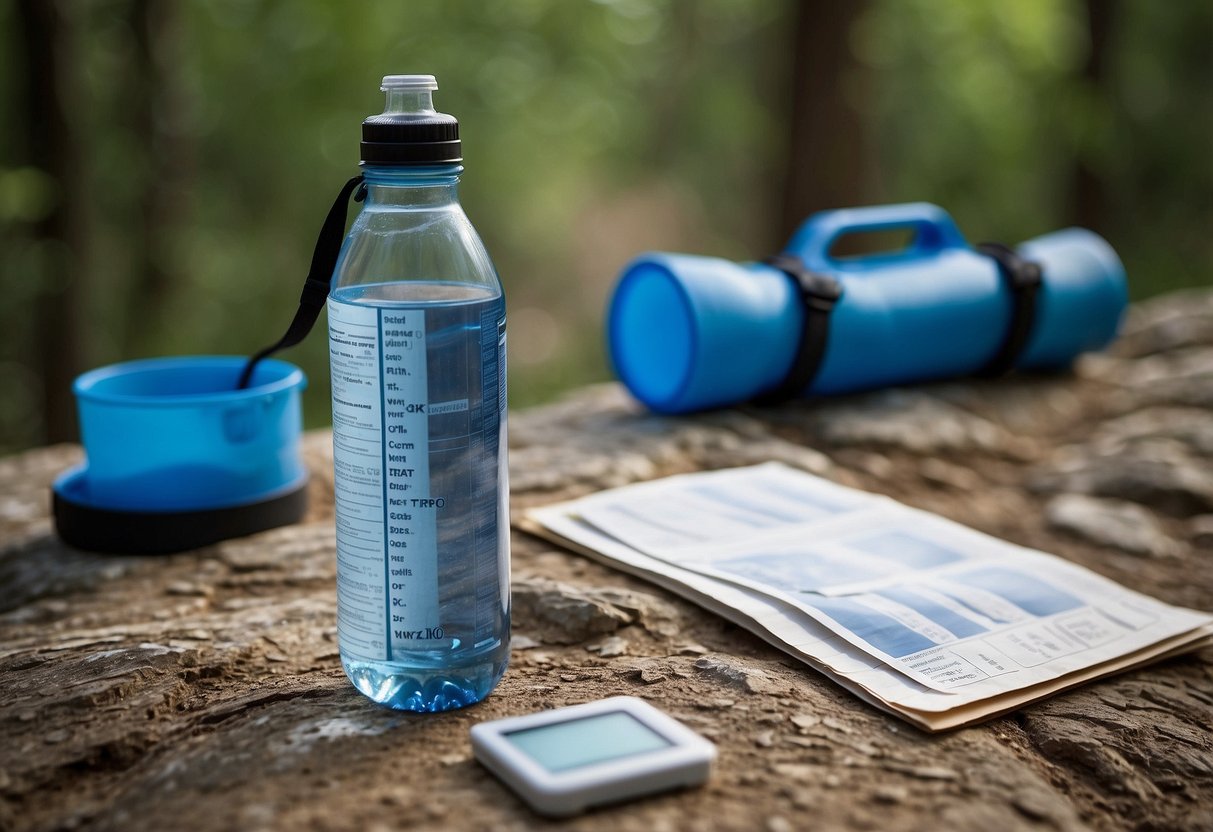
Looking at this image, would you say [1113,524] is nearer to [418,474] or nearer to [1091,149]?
[418,474]

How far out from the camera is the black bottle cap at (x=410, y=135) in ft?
3.45

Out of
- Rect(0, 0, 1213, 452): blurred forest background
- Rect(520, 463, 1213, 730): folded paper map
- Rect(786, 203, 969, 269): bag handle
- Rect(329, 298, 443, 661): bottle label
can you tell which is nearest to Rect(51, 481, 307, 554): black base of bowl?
Rect(520, 463, 1213, 730): folded paper map

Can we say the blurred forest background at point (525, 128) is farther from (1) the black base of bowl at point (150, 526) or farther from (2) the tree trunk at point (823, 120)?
(1) the black base of bowl at point (150, 526)

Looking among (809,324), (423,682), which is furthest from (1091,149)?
(423,682)

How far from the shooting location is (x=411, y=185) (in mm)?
1094

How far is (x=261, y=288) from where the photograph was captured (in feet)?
24.3

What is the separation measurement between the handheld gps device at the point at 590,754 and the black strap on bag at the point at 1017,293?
196 centimetres

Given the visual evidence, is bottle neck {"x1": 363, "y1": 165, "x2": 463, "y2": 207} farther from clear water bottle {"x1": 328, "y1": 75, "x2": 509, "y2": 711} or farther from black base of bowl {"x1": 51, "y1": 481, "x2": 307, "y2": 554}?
black base of bowl {"x1": 51, "y1": 481, "x2": 307, "y2": 554}

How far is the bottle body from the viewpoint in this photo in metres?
1.07

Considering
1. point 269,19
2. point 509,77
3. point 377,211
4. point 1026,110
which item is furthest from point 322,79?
point 377,211

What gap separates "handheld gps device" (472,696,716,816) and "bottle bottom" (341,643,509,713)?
3.8 inches

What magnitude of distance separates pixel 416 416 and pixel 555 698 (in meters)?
0.36

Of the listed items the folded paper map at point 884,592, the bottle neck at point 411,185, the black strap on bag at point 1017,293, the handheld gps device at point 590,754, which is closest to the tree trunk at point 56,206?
the folded paper map at point 884,592

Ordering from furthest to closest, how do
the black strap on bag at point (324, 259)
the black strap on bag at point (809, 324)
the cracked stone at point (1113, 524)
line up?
the black strap on bag at point (809, 324) → the cracked stone at point (1113, 524) → the black strap on bag at point (324, 259)
